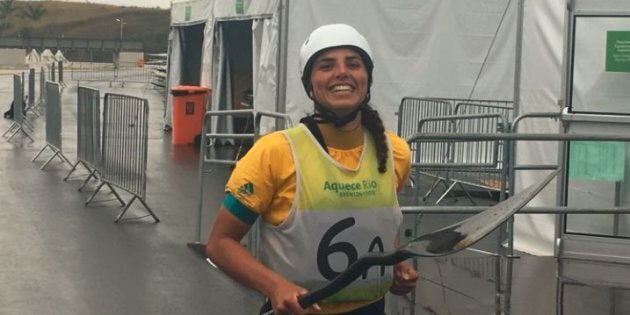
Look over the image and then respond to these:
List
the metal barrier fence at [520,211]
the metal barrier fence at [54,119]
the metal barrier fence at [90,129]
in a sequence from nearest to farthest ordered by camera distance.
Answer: the metal barrier fence at [520,211]
the metal barrier fence at [90,129]
the metal barrier fence at [54,119]

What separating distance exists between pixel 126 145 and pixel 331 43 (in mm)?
8187

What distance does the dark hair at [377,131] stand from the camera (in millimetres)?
2982

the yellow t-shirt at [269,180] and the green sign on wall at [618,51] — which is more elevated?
the green sign on wall at [618,51]

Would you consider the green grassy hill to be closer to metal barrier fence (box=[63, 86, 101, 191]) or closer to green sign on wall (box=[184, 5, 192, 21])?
green sign on wall (box=[184, 5, 192, 21])

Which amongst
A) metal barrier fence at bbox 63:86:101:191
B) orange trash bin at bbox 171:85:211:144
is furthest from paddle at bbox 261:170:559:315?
orange trash bin at bbox 171:85:211:144

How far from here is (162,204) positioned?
11.7 metres

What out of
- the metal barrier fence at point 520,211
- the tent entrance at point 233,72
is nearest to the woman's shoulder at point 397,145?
the metal barrier fence at point 520,211

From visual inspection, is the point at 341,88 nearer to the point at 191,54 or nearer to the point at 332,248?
the point at 332,248

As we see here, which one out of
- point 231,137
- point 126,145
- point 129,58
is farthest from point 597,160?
point 129,58

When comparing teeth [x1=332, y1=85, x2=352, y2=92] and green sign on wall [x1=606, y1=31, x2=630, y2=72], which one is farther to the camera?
green sign on wall [x1=606, y1=31, x2=630, y2=72]

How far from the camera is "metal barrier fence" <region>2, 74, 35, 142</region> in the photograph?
61.8ft

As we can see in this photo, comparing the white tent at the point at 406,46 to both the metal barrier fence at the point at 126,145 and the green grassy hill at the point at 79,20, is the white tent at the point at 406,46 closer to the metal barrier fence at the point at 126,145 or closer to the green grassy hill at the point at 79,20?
the metal barrier fence at the point at 126,145

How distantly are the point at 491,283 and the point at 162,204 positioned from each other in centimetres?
528

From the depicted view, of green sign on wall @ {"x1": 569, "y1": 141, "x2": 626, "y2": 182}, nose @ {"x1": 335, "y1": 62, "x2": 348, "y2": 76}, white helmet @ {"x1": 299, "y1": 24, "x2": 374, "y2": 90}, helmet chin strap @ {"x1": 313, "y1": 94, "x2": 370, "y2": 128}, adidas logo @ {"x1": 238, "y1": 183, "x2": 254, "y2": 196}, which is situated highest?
white helmet @ {"x1": 299, "y1": 24, "x2": 374, "y2": 90}
